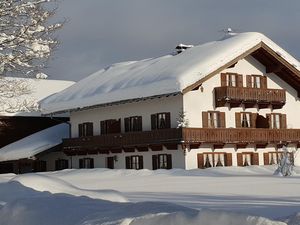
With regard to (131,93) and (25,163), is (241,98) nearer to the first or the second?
(131,93)

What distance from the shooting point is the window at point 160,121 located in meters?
35.8

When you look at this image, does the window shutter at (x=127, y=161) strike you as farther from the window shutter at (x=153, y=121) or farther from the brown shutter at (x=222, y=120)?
the brown shutter at (x=222, y=120)

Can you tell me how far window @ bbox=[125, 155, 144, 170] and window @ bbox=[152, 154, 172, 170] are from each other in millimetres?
1254

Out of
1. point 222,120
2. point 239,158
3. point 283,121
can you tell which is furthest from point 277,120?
point 222,120

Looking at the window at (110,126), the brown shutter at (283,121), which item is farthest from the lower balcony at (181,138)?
the brown shutter at (283,121)

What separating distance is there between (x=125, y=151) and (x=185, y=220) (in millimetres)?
33036

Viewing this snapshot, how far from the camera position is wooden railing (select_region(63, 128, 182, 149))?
112 feet

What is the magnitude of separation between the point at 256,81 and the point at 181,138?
8730 mm

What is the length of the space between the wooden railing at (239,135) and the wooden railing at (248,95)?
1.90 meters

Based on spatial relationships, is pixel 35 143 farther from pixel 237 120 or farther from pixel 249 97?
pixel 249 97

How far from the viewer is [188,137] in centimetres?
3353

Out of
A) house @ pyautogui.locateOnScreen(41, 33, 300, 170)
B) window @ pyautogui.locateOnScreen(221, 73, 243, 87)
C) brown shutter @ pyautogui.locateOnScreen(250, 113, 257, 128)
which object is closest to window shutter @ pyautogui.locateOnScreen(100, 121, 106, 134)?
house @ pyautogui.locateOnScreen(41, 33, 300, 170)

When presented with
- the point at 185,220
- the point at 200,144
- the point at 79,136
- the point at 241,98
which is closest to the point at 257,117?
the point at 241,98

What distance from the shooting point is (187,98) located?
35188 millimetres
